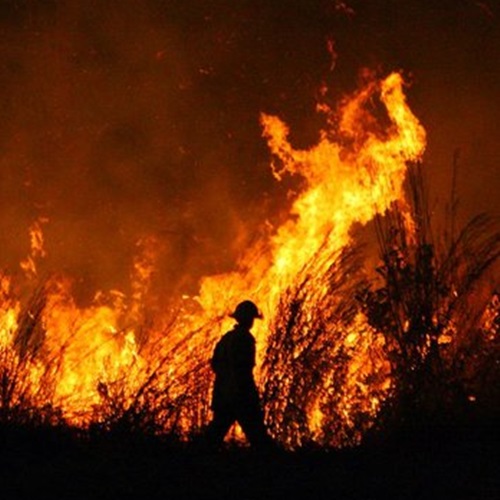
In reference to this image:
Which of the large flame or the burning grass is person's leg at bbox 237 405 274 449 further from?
the large flame

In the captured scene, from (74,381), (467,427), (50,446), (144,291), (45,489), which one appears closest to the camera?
(45,489)

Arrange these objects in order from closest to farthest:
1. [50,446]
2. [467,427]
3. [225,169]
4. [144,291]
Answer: [50,446] → [467,427] → [144,291] → [225,169]

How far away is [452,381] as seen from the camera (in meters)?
8.14

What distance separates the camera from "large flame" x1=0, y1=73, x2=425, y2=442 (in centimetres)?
816

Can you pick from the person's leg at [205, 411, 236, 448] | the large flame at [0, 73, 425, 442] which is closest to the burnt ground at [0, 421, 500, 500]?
the person's leg at [205, 411, 236, 448]

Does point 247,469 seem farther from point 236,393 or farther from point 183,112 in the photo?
point 183,112

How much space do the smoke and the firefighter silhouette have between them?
7.50 meters

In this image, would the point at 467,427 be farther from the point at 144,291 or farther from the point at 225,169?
the point at 225,169

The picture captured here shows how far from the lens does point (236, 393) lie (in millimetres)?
7910

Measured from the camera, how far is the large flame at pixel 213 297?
8164 mm

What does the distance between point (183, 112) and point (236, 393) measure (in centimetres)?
970

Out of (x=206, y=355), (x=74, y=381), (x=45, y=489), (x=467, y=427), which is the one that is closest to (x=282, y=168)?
(x=74, y=381)

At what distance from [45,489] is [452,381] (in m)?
4.08

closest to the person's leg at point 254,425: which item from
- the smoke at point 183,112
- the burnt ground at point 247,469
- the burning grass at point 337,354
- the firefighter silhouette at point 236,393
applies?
the firefighter silhouette at point 236,393
